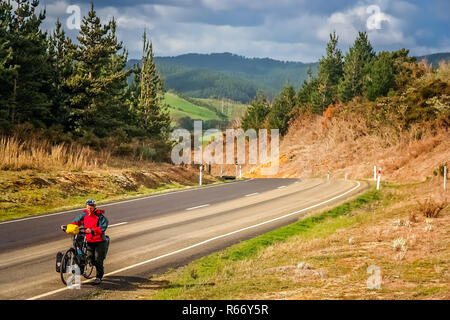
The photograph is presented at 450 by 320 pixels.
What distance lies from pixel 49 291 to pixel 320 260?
572 centimetres

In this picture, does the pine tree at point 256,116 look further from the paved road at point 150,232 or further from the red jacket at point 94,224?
the red jacket at point 94,224

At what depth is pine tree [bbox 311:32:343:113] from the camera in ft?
239

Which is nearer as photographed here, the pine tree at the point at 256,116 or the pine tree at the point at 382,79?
the pine tree at the point at 382,79

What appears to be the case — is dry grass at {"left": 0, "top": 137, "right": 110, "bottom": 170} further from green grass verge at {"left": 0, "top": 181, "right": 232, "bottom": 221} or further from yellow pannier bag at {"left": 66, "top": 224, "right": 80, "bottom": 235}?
yellow pannier bag at {"left": 66, "top": 224, "right": 80, "bottom": 235}

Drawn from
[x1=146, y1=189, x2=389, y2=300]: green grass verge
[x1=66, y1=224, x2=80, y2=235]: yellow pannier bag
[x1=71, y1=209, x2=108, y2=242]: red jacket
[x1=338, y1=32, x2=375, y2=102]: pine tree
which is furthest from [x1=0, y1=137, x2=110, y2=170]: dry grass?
[x1=338, y1=32, x2=375, y2=102]: pine tree

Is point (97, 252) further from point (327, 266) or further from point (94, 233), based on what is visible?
point (327, 266)

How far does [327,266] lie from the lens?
10.3 meters

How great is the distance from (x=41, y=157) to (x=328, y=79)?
58.7 meters

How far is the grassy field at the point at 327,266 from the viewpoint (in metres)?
8.34

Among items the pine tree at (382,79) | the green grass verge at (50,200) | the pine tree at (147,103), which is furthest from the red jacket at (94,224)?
the pine tree at (382,79)

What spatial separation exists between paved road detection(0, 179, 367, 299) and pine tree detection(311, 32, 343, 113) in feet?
154

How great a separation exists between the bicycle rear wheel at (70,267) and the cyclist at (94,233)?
12.1 inches
